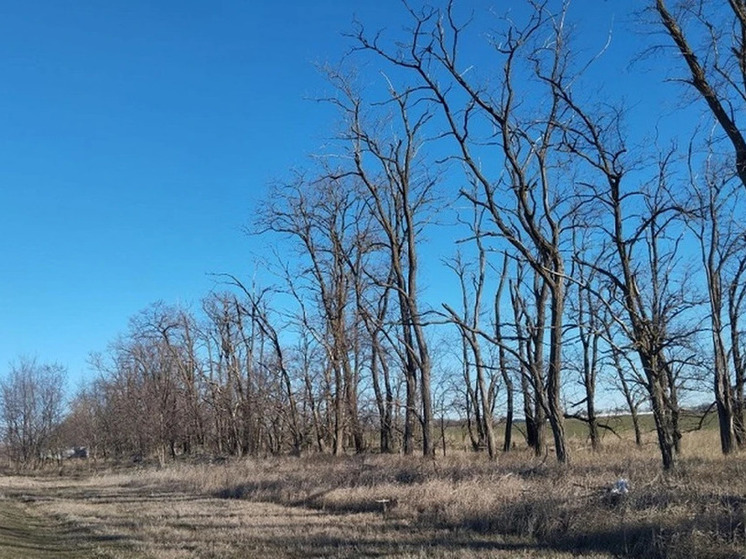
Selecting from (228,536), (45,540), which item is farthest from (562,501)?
(45,540)

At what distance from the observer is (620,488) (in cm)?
1191

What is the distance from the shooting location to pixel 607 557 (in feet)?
29.5

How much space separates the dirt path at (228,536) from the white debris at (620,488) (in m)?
2.19

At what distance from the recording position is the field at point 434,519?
32.0 ft

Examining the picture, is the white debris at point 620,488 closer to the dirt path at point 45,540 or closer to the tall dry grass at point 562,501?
the tall dry grass at point 562,501

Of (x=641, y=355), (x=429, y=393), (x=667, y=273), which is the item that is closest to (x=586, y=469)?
(x=641, y=355)

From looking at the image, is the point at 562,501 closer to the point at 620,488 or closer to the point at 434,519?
the point at 620,488

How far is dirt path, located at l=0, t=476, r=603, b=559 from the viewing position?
1046cm

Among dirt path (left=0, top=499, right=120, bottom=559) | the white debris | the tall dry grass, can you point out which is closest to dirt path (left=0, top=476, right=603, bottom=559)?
dirt path (left=0, top=499, right=120, bottom=559)

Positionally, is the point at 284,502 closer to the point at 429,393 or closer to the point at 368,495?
the point at 368,495

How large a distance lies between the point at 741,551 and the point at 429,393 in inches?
801

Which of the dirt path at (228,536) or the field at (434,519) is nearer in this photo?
the field at (434,519)

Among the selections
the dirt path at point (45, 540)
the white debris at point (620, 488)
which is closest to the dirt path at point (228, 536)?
the dirt path at point (45, 540)

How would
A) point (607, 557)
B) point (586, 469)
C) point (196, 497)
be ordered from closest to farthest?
point (607, 557) → point (586, 469) → point (196, 497)
